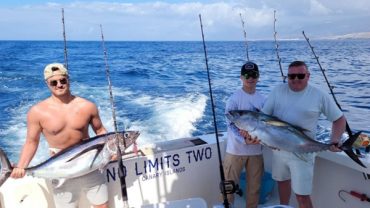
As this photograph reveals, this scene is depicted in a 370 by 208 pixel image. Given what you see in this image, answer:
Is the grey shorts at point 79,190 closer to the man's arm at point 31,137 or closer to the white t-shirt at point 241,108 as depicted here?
the man's arm at point 31,137

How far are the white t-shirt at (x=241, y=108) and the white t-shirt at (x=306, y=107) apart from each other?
291 mm

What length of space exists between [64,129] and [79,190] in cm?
50

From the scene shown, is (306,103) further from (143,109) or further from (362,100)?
(362,100)

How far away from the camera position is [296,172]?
280 centimetres

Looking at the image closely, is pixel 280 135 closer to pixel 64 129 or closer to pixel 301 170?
pixel 301 170

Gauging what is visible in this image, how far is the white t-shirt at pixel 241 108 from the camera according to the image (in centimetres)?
305

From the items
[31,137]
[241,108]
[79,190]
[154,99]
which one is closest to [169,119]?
[154,99]

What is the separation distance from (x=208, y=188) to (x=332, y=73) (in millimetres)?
16027

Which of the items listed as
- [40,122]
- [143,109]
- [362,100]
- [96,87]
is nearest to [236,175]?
[40,122]

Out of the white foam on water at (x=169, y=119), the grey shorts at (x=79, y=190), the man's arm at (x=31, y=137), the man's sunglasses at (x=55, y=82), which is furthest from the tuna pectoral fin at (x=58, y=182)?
the white foam on water at (x=169, y=119)

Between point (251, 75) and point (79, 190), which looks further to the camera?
point (251, 75)

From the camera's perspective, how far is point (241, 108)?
3045 millimetres

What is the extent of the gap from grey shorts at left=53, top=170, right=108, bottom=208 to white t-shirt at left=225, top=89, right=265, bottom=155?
1.20 meters

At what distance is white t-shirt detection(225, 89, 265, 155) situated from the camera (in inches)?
120
